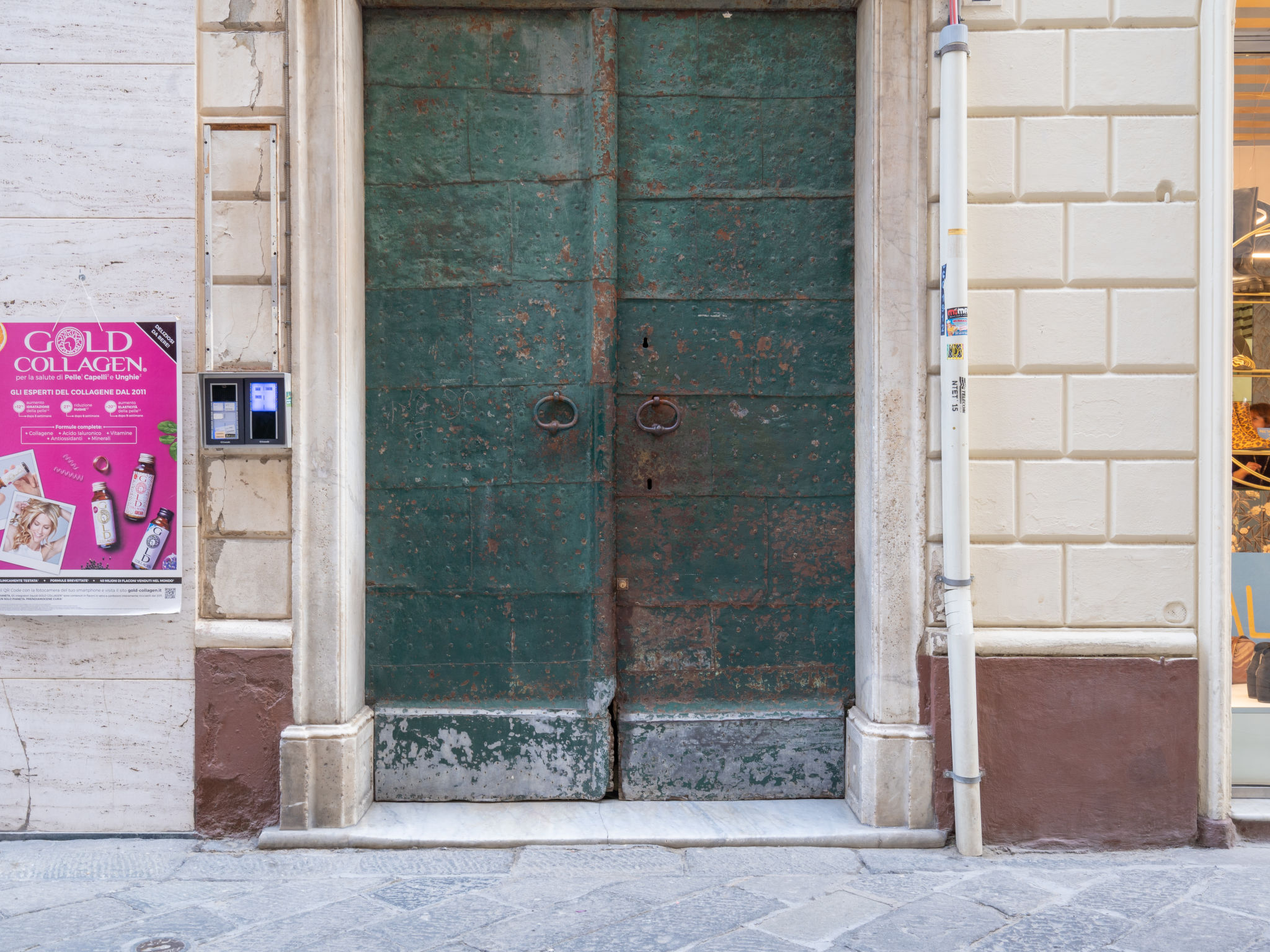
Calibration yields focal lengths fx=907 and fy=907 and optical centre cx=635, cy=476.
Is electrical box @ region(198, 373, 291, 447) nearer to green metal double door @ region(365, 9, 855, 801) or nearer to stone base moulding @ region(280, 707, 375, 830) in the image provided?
green metal double door @ region(365, 9, 855, 801)

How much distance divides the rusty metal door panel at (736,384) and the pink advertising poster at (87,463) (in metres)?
1.79

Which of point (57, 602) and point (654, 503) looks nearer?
point (57, 602)

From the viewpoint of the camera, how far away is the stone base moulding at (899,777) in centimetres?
348

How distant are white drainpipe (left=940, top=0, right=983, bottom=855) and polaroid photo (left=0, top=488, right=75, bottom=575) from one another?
336 cm

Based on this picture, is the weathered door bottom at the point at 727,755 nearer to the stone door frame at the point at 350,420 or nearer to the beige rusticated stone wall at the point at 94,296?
the stone door frame at the point at 350,420

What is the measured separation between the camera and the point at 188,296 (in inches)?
138

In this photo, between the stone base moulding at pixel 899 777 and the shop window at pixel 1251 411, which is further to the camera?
the shop window at pixel 1251 411

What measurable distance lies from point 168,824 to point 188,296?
2.05 meters

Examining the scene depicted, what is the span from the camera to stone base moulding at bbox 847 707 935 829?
11.4 ft

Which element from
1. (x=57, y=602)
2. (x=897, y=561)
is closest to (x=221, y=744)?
(x=57, y=602)

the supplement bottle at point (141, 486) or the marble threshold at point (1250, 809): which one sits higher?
the supplement bottle at point (141, 486)

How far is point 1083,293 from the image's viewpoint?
11.4 ft

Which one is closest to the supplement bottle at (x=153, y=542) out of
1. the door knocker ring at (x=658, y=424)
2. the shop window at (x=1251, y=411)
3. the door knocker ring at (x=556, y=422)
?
the door knocker ring at (x=556, y=422)

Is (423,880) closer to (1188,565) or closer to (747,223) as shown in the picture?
(747,223)
